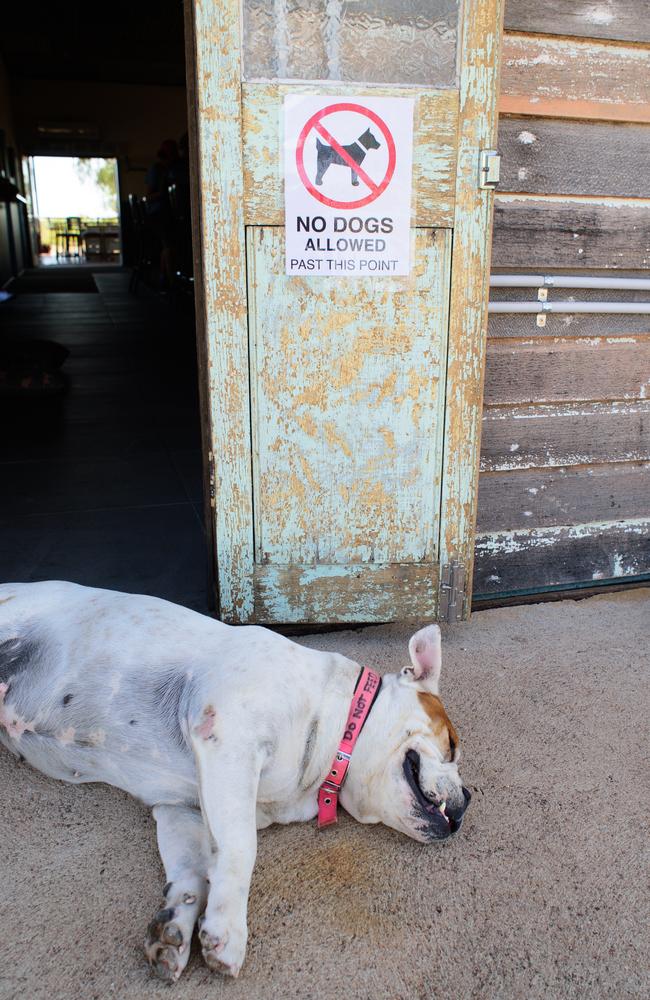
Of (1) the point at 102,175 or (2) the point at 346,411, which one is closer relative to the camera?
(2) the point at 346,411

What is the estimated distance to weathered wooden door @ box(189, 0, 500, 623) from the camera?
231 cm

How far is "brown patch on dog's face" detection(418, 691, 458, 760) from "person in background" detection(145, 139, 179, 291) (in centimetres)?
1105

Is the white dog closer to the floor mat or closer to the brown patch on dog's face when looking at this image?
the brown patch on dog's face

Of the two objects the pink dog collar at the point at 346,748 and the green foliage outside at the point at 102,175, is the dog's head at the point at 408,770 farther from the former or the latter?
the green foliage outside at the point at 102,175

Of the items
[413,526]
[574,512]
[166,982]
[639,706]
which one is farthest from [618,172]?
[166,982]

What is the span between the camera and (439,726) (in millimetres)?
1810

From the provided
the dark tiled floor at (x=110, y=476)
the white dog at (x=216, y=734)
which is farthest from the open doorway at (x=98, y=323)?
the white dog at (x=216, y=734)

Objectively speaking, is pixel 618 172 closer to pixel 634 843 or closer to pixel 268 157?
pixel 268 157

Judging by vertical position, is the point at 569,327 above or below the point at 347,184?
below

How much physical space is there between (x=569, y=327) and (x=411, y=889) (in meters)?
2.04

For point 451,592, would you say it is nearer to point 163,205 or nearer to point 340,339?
point 340,339

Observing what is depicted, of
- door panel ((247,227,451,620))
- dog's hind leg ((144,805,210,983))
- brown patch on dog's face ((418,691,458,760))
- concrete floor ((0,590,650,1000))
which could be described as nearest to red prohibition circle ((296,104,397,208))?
door panel ((247,227,451,620))

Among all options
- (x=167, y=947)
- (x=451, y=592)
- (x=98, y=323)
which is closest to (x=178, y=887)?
(x=167, y=947)

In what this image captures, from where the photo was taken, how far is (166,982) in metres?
1.50
